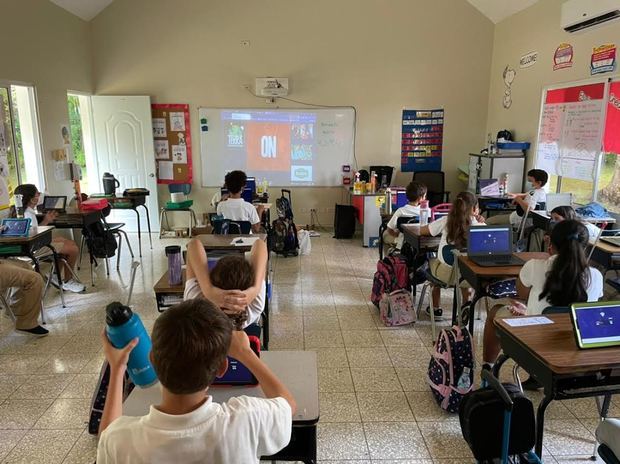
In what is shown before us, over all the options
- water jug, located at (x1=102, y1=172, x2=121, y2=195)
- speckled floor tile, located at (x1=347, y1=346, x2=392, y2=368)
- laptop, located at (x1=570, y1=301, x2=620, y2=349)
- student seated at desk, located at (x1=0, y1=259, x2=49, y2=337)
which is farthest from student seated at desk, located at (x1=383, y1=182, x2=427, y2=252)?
water jug, located at (x1=102, y1=172, x2=121, y2=195)

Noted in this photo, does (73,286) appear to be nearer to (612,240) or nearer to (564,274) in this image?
(564,274)

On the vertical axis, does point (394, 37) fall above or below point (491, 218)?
above

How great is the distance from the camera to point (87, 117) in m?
6.79

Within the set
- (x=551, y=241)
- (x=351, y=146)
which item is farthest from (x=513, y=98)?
(x=551, y=241)

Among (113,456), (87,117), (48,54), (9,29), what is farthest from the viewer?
(87,117)

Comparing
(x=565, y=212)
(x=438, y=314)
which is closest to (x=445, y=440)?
(x=438, y=314)

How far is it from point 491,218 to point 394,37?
3101mm

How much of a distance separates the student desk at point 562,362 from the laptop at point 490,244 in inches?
45.1

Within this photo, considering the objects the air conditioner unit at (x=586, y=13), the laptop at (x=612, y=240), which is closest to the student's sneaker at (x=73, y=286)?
the laptop at (x=612, y=240)

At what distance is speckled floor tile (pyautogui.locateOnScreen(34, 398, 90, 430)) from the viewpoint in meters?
2.49

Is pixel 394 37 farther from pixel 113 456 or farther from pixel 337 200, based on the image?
pixel 113 456

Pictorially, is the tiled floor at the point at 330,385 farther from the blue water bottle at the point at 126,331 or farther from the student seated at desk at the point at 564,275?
the blue water bottle at the point at 126,331

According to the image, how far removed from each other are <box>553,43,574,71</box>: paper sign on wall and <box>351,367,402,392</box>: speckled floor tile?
13.6 ft

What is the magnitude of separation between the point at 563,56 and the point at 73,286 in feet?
19.0
